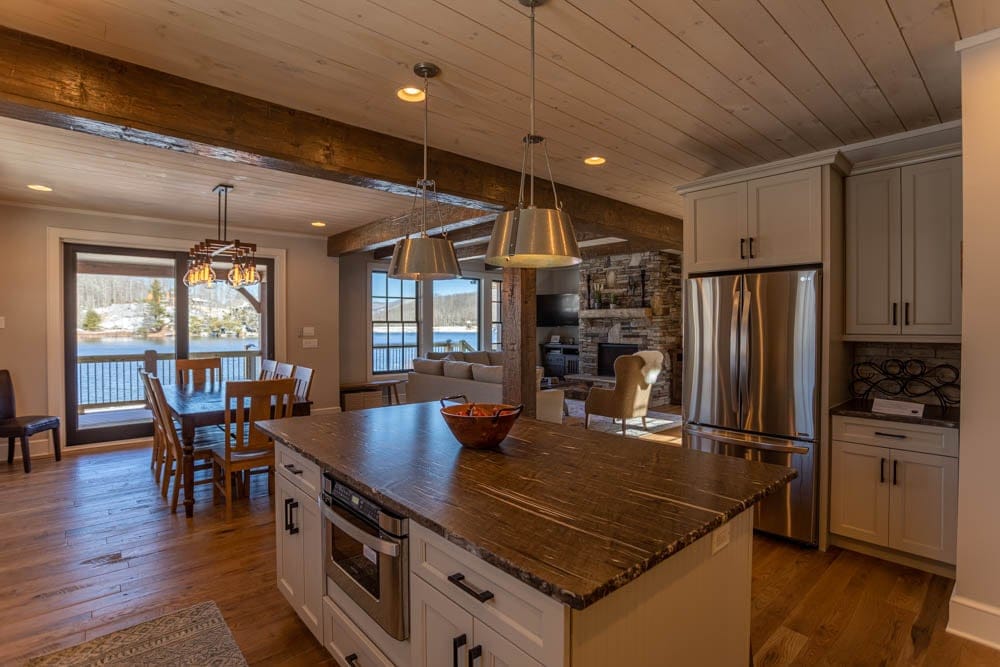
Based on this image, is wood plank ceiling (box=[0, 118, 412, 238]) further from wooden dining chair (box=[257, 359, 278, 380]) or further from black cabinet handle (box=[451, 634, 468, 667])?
black cabinet handle (box=[451, 634, 468, 667])

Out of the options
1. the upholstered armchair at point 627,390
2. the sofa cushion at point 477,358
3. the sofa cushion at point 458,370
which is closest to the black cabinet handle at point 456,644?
the upholstered armchair at point 627,390

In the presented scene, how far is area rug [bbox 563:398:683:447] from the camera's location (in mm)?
5934

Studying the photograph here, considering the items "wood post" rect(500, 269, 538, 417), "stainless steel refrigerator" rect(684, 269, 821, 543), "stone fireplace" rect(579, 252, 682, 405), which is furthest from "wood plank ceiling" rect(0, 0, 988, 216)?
"stone fireplace" rect(579, 252, 682, 405)

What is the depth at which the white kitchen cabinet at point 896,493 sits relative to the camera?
268 centimetres

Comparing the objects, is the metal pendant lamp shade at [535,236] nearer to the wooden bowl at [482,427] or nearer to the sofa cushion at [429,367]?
the wooden bowl at [482,427]

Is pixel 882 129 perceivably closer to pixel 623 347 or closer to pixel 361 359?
pixel 623 347

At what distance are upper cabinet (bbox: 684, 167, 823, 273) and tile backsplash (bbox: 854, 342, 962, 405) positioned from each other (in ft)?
2.76

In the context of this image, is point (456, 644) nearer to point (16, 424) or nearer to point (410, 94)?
point (410, 94)

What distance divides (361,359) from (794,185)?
254 inches

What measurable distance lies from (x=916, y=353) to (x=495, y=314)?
7429 mm

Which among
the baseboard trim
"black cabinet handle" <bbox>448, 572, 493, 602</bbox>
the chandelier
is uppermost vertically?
the chandelier

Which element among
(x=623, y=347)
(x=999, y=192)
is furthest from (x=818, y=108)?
(x=623, y=347)

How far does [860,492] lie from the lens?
2.97 m

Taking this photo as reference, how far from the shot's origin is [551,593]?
0.99 m
